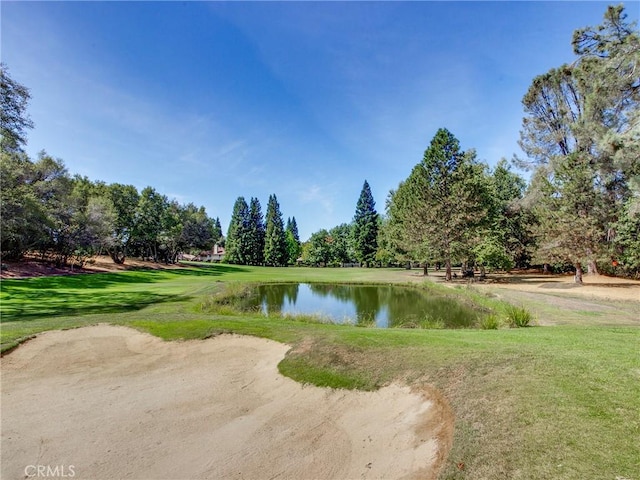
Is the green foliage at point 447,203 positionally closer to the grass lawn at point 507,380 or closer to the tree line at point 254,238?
the grass lawn at point 507,380

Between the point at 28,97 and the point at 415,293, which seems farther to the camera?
the point at 415,293

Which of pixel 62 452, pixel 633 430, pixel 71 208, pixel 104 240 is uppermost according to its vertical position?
pixel 71 208

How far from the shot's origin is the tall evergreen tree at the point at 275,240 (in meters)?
72.9

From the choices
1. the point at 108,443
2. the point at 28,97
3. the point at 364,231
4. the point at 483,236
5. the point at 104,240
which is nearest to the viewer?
the point at 108,443

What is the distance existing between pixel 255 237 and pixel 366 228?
82.7 ft

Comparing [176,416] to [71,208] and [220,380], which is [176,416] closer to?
[220,380]

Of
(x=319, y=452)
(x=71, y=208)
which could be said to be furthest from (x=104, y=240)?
(x=319, y=452)

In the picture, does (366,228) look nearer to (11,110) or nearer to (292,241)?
(292,241)

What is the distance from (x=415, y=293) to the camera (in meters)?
27.4

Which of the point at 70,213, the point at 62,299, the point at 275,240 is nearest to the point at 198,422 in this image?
the point at 62,299

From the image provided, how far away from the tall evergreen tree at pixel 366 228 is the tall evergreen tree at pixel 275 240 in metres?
16.7

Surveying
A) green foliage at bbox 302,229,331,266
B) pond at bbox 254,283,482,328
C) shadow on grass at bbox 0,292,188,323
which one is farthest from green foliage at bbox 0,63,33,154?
Answer: green foliage at bbox 302,229,331,266

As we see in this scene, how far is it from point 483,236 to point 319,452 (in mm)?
Answer: 32829

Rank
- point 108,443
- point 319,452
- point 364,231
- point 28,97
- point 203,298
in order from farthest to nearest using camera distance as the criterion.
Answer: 1. point 364,231
2. point 203,298
3. point 28,97
4. point 108,443
5. point 319,452
